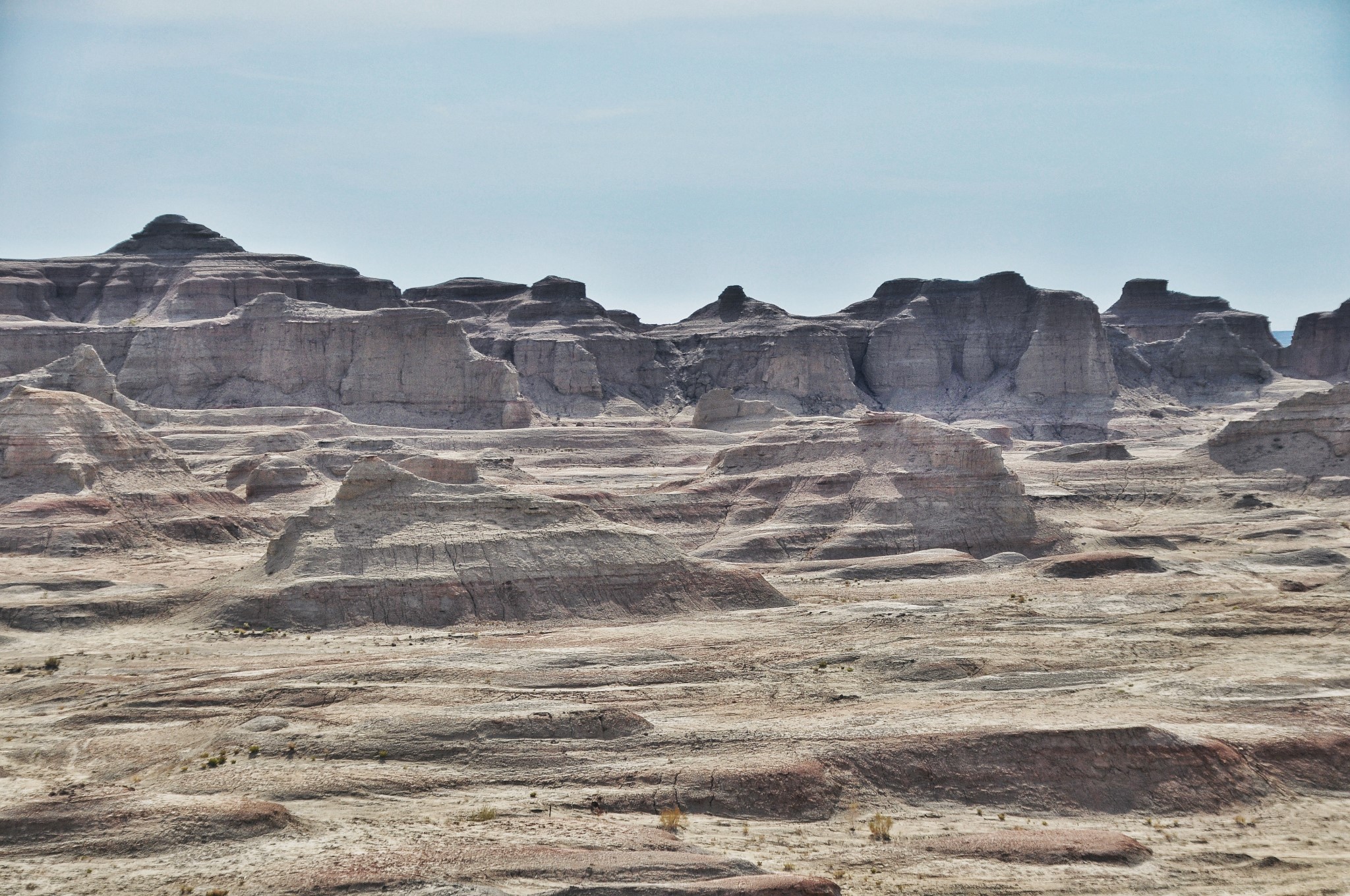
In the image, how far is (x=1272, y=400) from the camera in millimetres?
146125

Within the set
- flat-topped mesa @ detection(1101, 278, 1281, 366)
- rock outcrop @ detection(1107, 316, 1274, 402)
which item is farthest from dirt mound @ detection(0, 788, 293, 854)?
flat-topped mesa @ detection(1101, 278, 1281, 366)

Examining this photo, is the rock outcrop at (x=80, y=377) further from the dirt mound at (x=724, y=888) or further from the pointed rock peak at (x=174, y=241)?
the dirt mound at (x=724, y=888)

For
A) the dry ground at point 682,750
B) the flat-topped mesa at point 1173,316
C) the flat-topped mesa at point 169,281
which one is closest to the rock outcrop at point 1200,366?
the flat-topped mesa at point 1173,316

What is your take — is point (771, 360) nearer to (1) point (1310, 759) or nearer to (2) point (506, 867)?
(1) point (1310, 759)

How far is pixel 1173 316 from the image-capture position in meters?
Result: 169

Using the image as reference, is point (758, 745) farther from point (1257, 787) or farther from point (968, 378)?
point (968, 378)

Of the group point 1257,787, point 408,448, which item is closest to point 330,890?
point 1257,787

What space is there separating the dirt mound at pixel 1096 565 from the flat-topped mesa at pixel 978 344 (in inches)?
3237

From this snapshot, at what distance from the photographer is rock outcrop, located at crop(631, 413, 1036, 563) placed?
220 ft

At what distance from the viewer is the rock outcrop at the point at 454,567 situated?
46.5 metres

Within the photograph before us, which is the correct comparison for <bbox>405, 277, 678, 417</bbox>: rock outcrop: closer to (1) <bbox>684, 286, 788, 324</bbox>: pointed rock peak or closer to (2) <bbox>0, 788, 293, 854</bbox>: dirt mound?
(1) <bbox>684, 286, 788, 324</bbox>: pointed rock peak

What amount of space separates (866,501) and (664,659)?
30.2 metres

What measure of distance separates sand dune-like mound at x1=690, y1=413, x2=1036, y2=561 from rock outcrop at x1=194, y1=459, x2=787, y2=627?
1539 cm

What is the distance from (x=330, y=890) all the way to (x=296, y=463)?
61516mm
